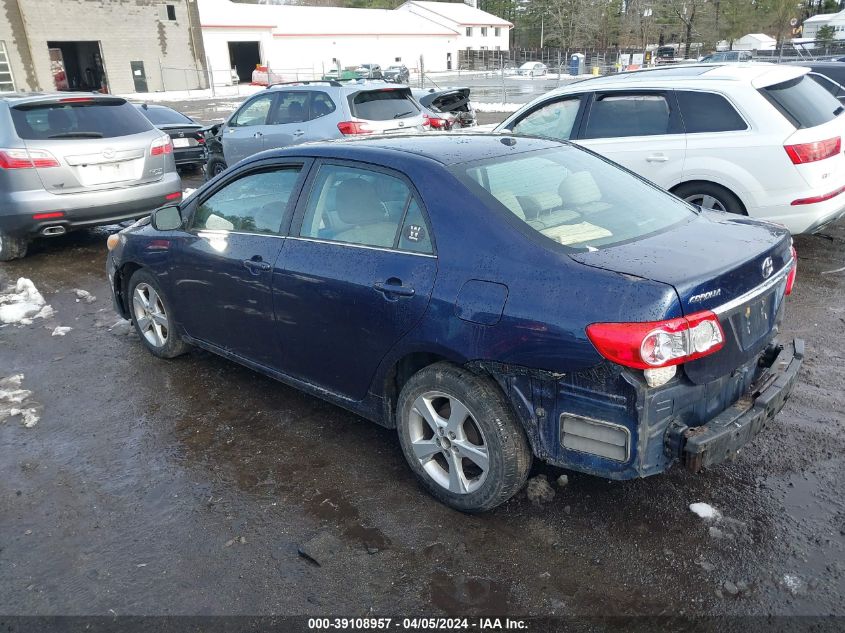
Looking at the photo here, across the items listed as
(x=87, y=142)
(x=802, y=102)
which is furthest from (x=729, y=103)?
(x=87, y=142)

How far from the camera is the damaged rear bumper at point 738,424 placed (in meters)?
2.64

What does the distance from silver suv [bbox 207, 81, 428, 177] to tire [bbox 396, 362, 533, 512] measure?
23.0 ft

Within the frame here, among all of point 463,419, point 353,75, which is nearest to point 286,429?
point 463,419

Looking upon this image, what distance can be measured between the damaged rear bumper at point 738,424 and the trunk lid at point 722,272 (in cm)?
18

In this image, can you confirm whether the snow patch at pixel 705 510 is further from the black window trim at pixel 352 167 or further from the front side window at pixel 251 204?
the front side window at pixel 251 204

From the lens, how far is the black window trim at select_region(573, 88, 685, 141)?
6.38 meters

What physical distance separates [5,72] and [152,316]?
129 ft

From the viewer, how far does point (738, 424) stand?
2.76 metres

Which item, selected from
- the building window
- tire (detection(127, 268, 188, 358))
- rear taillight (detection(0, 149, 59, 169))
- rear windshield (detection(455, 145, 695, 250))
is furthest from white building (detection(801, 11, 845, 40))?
tire (detection(127, 268, 188, 358))

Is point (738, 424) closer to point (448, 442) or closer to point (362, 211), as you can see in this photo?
point (448, 442)

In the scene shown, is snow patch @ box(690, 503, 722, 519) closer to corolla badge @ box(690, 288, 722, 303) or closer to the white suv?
corolla badge @ box(690, 288, 722, 303)

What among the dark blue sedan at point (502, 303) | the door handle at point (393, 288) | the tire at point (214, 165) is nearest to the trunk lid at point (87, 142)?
the tire at point (214, 165)

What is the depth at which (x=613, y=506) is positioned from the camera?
127 inches

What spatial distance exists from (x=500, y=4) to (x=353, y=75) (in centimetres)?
6732
